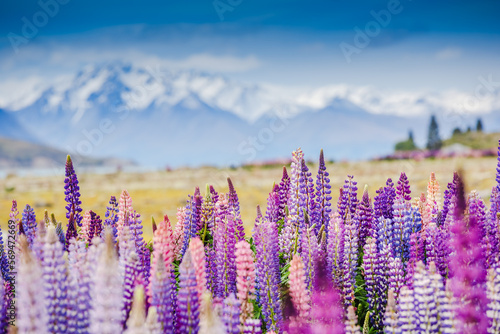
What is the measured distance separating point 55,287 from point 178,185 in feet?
190

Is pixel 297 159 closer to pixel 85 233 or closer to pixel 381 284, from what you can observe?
pixel 381 284

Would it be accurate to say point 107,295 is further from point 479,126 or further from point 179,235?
point 479,126

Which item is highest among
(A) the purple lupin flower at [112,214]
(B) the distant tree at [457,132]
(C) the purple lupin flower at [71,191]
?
(B) the distant tree at [457,132]

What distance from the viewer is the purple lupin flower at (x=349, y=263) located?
3.89 metres

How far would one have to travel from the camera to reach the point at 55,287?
105 inches

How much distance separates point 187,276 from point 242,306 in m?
0.54

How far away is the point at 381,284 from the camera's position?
12.5 ft

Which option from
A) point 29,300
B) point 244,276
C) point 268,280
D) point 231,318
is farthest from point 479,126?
point 29,300

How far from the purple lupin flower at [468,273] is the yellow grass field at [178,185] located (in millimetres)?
23763

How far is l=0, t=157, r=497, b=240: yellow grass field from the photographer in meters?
39.4

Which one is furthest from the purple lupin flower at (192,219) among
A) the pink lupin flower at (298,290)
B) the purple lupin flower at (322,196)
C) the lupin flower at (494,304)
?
the lupin flower at (494,304)

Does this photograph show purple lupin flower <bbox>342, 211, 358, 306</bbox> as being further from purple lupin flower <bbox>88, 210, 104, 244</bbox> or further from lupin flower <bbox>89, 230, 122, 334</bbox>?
purple lupin flower <bbox>88, 210, 104, 244</bbox>

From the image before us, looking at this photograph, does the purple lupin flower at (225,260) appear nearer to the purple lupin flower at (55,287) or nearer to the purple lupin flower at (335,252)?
the purple lupin flower at (335,252)

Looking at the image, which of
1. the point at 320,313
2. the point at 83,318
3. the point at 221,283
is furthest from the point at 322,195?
the point at 83,318
